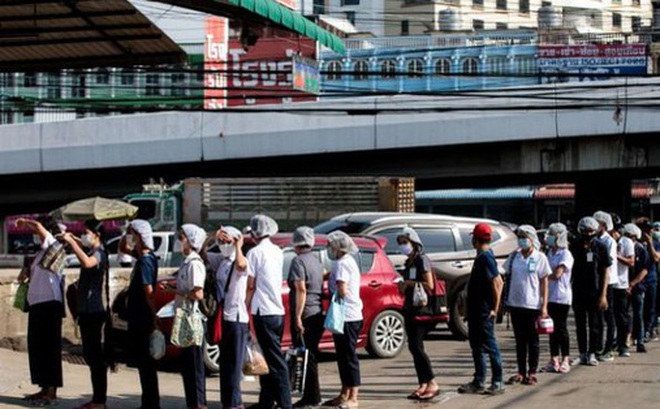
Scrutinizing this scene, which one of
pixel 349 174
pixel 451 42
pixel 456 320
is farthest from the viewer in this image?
pixel 451 42

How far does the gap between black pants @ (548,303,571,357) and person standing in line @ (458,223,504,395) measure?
6.42 feet

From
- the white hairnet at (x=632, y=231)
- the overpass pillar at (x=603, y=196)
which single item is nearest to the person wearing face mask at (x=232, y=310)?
the white hairnet at (x=632, y=231)

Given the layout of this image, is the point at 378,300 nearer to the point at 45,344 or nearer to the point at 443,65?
the point at 45,344

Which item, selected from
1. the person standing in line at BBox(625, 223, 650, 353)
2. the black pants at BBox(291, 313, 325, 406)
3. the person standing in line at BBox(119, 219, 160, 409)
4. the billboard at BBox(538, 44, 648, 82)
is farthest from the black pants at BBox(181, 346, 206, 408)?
the billboard at BBox(538, 44, 648, 82)

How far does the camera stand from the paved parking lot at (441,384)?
521 inches

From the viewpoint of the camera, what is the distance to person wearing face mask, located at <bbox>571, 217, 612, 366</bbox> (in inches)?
634

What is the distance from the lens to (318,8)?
10606 centimetres

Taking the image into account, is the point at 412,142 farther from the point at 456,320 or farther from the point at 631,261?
the point at 631,261

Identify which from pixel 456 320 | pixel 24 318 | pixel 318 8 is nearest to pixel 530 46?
pixel 318 8

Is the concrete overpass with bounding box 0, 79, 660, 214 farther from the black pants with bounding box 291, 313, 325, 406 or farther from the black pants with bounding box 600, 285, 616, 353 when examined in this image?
the black pants with bounding box 291, 313, 325, 406

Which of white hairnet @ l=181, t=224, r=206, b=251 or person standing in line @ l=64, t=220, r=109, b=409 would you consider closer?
white hairnet @ l=181, t=224, r=206, b=251

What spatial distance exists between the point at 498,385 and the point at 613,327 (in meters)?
3.73

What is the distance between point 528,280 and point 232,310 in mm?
4115

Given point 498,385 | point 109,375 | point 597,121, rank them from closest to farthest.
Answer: point 498,385
point 109,375
point 597,121
